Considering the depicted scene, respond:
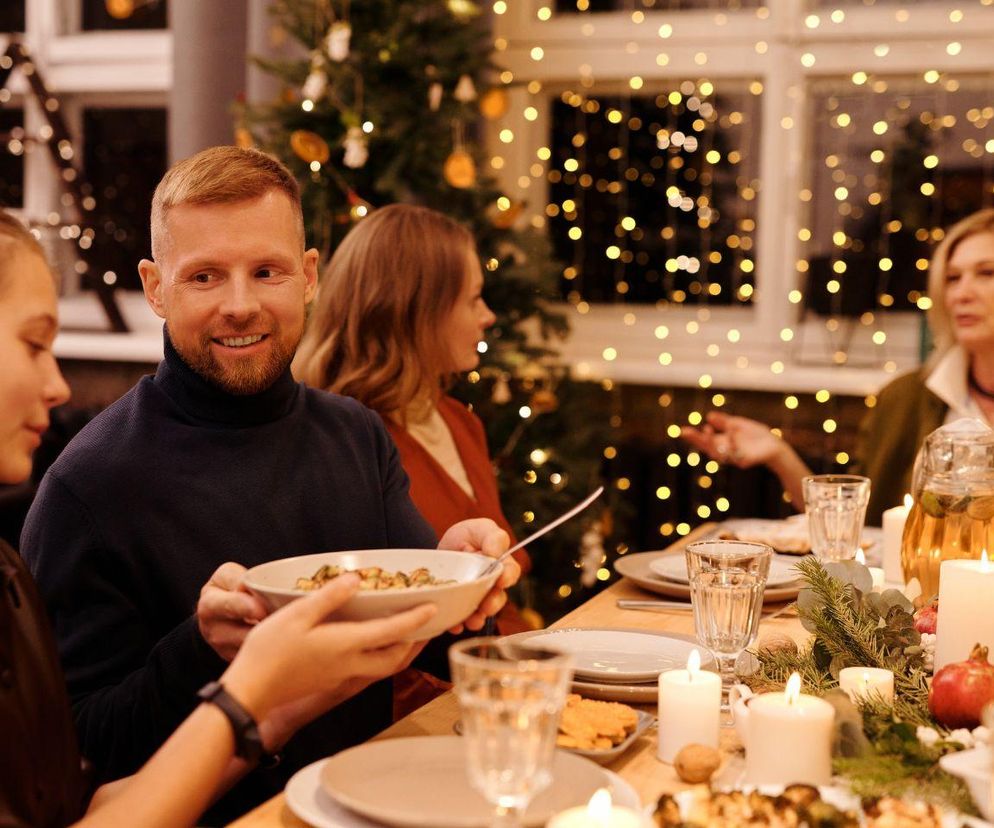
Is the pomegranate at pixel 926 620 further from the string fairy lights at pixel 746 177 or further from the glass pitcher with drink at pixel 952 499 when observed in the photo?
the string fairy lights at pixel 746 177

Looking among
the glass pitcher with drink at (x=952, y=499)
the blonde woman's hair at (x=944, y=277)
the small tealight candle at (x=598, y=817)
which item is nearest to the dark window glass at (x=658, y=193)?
the blonde woman's hair at (x=944, y=277)

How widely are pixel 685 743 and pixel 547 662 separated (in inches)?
14.6

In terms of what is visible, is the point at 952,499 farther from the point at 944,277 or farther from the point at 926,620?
the point at 944,277

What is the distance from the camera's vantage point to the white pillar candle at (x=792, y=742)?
1.08 m

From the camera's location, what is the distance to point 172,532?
1.57m

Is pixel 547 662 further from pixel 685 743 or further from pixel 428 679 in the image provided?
pixel 428 679

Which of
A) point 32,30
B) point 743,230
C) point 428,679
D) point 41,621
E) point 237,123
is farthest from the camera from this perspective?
point 32,30

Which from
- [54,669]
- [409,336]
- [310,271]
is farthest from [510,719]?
[409,336]

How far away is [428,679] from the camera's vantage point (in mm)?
1888

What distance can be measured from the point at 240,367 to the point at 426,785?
0.72 metres

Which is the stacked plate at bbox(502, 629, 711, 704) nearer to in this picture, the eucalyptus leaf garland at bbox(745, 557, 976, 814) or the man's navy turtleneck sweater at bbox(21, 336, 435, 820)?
the eucalyptus leaf garland at bbox(745, 557, 976, 814)

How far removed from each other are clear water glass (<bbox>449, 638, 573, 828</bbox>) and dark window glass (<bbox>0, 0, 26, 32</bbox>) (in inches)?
179

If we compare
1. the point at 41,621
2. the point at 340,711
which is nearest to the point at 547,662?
the point at 41,621

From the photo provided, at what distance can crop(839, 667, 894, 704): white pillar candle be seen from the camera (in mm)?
1226
